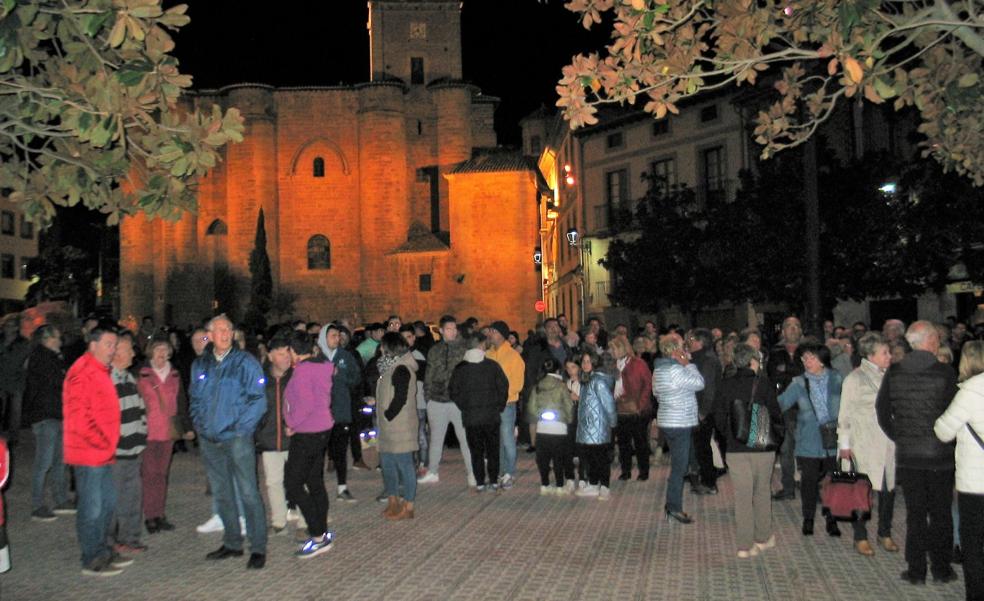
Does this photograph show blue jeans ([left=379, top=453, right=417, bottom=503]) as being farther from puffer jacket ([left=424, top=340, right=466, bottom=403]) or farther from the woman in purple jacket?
puffer jacket ([left=424, top=340, right=466, bottom=403])

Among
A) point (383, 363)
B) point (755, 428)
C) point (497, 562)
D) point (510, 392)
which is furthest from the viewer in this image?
point (510, 392)

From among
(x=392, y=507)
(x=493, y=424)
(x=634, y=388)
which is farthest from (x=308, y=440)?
(x=634, y=388)

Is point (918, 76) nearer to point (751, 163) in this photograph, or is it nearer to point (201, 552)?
point (201, 552)

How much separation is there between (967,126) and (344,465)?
24.6ft

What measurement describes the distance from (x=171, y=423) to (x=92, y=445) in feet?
6.34

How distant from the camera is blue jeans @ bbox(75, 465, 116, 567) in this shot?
24.2 ft

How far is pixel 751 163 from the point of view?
29641 mm

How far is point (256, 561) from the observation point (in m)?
7.55

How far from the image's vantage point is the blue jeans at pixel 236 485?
7645 millimetres

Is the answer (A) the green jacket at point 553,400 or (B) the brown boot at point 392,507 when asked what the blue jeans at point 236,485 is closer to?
(B) the brown boot at point 392,507

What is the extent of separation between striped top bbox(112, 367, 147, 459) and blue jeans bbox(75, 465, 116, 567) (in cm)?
59

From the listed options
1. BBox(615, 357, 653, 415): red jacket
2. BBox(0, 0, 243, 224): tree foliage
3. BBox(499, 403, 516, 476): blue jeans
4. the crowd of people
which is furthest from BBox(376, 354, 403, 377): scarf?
BBox(0, 0, 243, 224): tree foliage

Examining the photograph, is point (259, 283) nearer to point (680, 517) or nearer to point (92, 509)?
point (680, 517)

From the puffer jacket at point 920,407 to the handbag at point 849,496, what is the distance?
826 millimetres
